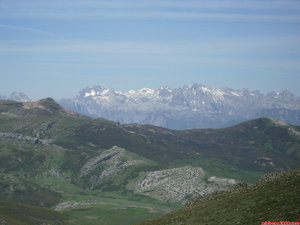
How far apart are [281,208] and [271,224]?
27.9 ft

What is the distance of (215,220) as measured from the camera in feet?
301

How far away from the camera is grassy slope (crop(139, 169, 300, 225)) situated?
7650 cm

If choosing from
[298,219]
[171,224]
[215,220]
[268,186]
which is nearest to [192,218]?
[171,224]

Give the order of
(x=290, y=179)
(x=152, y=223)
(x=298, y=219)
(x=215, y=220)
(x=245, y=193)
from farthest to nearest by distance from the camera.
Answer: (x=152, y=223) < (x=245, y=193) < (x=290, y=179) < (x=215, y=220) < (x=298, y=219)

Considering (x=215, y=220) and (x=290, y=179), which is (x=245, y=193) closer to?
(x=290, y=179)

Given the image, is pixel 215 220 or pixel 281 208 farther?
pixel 215 220

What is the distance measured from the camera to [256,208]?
285 feet

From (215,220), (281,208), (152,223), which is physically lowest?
(152,223)

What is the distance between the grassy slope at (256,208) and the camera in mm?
76500

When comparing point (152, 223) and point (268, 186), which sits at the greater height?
point (268, 186)

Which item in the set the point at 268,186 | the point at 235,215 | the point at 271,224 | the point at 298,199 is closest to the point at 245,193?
the point at 268,186

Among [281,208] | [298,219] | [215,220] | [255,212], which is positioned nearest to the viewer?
[298,219]

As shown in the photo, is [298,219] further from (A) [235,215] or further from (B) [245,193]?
(B) [245,193]

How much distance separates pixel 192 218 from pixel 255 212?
889 inches
